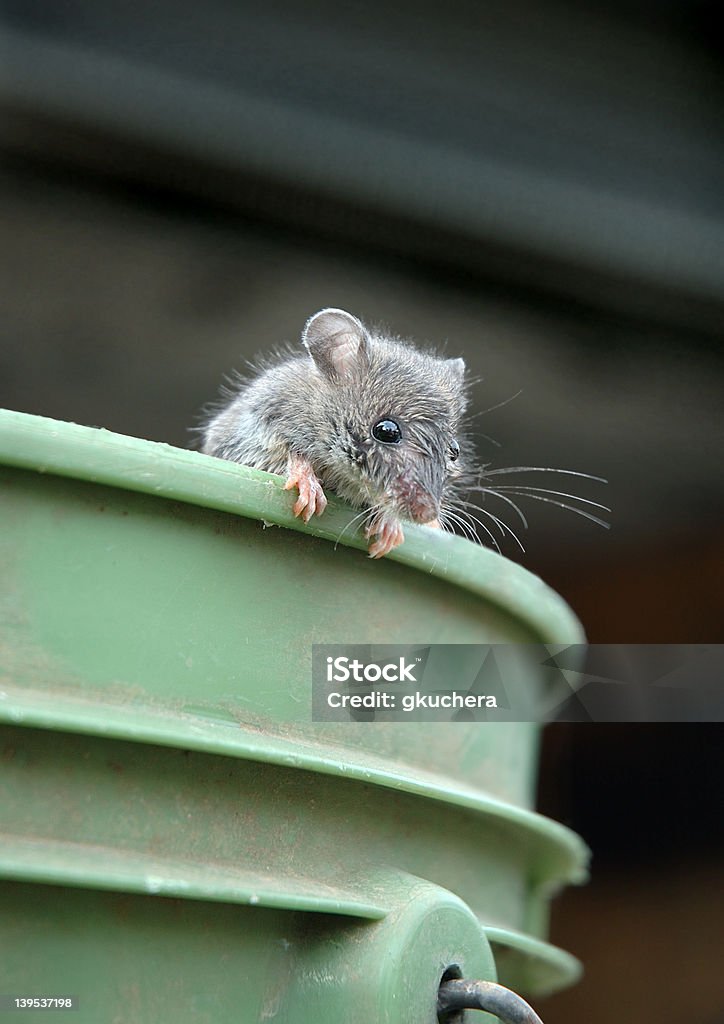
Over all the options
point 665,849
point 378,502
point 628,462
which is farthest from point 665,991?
point 378,502

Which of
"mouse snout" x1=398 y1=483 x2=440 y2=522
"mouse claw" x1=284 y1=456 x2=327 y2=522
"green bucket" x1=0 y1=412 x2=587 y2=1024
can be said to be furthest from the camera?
"mouse snout" x1=398 y1=483 x2=440 y2=522

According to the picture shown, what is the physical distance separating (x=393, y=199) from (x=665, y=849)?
107 inches

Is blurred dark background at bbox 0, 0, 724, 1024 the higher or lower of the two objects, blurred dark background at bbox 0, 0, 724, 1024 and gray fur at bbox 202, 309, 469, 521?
the higher

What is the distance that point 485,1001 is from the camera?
3.81ft

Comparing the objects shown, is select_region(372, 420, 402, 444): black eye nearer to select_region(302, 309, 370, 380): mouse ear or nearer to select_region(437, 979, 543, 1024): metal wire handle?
select_region(302, 309, 370, 380): mouse ear

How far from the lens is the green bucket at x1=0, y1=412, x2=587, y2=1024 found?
3.49 feet

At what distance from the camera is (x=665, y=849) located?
4371 millimetres

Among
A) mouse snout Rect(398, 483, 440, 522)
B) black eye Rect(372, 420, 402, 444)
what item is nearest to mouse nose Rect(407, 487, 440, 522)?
mouse snout Rect(398, 483, 440, 522)

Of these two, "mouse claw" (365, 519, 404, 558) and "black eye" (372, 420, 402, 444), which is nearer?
"mouse claw" (365, 519, 404, 558)

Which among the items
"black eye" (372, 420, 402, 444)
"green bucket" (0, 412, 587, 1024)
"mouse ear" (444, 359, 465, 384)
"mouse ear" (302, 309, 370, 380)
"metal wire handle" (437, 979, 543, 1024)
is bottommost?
"metal wire handle" (437, 979, 543, 1024)

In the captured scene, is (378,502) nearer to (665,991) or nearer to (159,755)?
(159,755)

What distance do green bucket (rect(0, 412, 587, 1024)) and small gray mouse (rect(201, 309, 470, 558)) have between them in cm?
60

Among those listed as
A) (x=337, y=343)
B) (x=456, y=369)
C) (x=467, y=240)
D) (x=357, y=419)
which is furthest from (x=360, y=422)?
(x=467, y=240)

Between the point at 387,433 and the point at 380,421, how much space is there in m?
0.03
